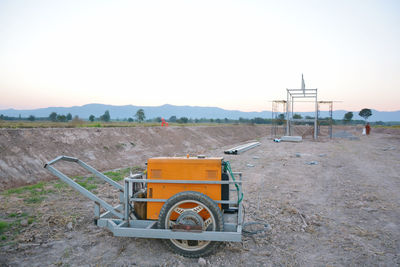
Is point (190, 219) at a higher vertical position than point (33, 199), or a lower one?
higher

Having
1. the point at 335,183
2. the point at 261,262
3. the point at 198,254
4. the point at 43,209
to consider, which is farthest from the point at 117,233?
the point at 335,183

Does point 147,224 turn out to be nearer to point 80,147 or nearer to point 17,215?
point 17,215

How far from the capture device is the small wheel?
4.15 meters

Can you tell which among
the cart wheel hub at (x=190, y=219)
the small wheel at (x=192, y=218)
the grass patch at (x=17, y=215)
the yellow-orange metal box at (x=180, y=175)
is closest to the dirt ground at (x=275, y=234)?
the small wheel at (x=192, y=218)

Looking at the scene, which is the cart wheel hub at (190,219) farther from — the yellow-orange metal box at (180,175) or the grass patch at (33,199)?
the grass patch at (33,199)

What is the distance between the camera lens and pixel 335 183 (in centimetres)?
925

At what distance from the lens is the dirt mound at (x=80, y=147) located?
11.9m

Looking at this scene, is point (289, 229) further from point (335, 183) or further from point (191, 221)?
point (335, 183)

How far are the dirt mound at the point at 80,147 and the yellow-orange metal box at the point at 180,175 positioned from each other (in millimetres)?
8551

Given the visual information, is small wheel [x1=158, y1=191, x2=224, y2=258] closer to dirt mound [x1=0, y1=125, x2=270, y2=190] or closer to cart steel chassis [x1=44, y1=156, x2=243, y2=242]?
cart steel chassis [x1=44, y1=156, x2=243, y2=242]

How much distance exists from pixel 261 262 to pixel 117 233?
88.6 inches

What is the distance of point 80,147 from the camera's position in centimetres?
1642

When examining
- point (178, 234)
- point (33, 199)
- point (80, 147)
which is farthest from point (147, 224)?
point (80, 147)

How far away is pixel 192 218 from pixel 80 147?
1406 cm
